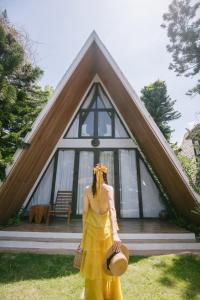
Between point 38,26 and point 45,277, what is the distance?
6929 millimetres

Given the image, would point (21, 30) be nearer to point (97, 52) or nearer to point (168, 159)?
point (97, 52)

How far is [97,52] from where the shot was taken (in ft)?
26.0

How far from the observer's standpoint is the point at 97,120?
9453 mm

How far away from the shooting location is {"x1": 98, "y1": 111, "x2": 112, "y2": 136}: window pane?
30.7 ft

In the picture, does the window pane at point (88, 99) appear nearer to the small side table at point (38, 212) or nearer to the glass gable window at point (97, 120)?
the glass gable window at point (97, 120)

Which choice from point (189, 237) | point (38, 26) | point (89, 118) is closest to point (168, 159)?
point (189, 237)

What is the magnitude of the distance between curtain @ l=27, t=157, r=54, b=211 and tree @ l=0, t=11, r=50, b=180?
8.64 feet

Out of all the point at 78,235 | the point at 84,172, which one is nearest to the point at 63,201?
the point at 84,172

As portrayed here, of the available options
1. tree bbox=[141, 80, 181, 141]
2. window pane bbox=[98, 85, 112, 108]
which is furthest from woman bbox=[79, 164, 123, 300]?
tree bbox=[141, 80, 181, 141]

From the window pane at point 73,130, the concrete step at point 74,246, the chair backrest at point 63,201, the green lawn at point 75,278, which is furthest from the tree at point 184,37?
the green lawn at point 75,278

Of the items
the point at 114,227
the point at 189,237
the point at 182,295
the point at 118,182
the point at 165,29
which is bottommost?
the point at 182,295

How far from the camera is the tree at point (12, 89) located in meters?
5.75

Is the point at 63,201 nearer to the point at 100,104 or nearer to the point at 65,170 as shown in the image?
the point at 65,170

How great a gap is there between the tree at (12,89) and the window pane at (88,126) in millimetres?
2423
